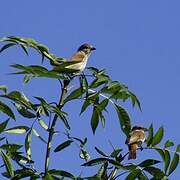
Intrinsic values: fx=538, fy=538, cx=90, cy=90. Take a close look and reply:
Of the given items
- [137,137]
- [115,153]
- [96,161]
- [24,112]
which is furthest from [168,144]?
[137,137]

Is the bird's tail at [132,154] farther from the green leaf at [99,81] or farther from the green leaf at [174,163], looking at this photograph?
the green leaf at [99,81]

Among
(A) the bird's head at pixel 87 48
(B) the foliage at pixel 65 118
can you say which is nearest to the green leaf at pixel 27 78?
(B) the foliage at pixel 65 118

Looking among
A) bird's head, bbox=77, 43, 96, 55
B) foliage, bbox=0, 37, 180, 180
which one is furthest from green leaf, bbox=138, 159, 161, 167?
bird's head, bbox=77, 43, 96, 55

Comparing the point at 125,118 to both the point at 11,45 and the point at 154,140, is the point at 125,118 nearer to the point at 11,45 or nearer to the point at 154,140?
the point at 154,140

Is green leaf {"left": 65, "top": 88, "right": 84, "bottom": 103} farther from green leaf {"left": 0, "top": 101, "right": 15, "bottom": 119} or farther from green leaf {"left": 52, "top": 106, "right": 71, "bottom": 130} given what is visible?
green leaf {"left": 0, "top": 101, "right": 15, "bottom": 119}

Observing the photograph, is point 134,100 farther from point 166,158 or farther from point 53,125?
point 53,125

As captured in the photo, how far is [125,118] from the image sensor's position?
3488 millimetres

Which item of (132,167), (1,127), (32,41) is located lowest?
(132,167)

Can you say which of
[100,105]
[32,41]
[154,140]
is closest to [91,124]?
[100,105]

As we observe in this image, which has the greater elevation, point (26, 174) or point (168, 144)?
point (168, 144)

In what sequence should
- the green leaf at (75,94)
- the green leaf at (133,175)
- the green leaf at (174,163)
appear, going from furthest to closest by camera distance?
the green leaf at (174,163) → the green leaf at (75,94) → the green leaf at (133,175)

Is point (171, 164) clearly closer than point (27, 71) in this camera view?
No

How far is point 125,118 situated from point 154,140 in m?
0.28

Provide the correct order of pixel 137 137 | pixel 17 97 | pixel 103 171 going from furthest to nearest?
pixel 137 137
pixel 103 171
pixel 17 97
